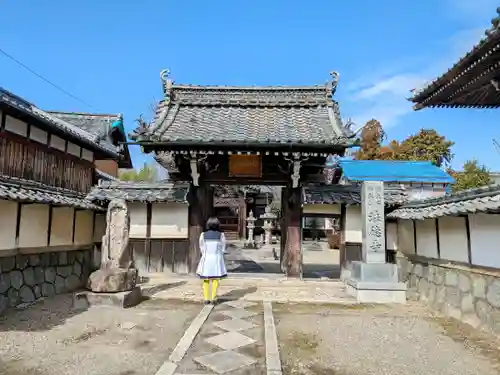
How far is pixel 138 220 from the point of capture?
39.7 feet

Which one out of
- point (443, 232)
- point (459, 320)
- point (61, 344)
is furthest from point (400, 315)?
point (61, 344)

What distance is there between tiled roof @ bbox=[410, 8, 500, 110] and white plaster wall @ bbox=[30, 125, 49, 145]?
10645 millimetres

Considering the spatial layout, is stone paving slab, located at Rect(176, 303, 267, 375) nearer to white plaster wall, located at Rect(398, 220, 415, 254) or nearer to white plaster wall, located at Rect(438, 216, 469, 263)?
white plaster wall, located at Rect(438, 216, 469, 263)

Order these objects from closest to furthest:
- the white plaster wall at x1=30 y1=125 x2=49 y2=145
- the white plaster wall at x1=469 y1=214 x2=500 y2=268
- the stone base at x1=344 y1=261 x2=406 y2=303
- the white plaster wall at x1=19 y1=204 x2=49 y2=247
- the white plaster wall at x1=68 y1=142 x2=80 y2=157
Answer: the white plaster wall at x1=469 y1=214 x2=500 y2=268 < the white plaster wall at x1=19 y1=204 x2=49 y2=247 < the stone base at x1=344 y1=261 x2=406 y2=303 < the white plaster wall at x1=30 y1=125 x2=49 y2=145 < the white plaster wall at x1=68 y1=142 x2=80 y2=157

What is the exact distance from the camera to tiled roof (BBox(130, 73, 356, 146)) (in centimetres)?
1080

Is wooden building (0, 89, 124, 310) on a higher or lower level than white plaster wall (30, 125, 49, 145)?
lower

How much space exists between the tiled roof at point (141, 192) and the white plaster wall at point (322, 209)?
4140 mm

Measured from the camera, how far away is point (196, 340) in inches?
227

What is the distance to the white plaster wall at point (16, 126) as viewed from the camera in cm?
970

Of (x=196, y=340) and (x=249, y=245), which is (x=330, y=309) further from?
(x=249, y=245)

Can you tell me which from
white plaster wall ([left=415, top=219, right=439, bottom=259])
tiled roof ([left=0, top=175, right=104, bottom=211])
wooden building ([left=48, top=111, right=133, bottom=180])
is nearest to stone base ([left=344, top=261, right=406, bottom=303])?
white plaster wall ([left=415, top=219, right=439, bottom=259])

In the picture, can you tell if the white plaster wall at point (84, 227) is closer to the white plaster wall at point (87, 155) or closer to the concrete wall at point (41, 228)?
the concrete wall at point (41, 228)

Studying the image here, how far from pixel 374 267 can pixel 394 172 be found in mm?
18696

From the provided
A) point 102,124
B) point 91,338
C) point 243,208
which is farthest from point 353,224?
point 243,208
